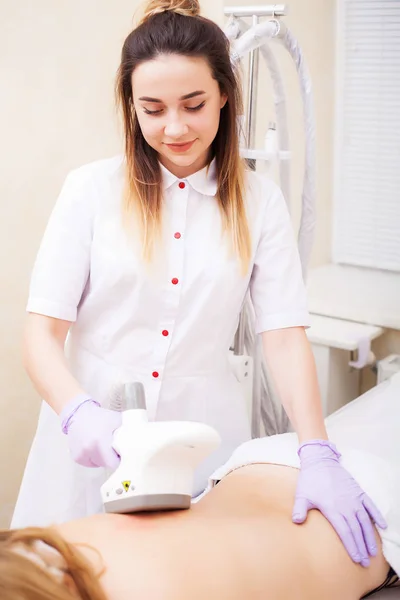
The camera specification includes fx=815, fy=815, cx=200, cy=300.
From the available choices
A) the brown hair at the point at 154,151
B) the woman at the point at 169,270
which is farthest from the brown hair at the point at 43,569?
the brown hair at the point at 154,151

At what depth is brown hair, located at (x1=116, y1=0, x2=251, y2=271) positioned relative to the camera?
5.10 ft

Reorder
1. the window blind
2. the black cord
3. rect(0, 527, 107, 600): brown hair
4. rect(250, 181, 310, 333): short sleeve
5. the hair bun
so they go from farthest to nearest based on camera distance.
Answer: the window blind < rect(250, 181, 310, 333): short sleeve < the hair bun < the black cord < rect(0, 527, 107, 600): brown hair

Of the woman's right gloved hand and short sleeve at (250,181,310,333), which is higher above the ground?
short sleeve at (250,181,310,333)

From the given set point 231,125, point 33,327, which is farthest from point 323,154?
point 33,327

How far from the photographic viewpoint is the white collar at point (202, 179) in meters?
1.72

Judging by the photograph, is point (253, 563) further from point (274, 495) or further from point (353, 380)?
point (353, 380)

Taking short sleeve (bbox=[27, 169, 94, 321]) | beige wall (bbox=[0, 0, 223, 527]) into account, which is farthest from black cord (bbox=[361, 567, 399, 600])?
beige wall (bbox=[0, 0, 223, 527])

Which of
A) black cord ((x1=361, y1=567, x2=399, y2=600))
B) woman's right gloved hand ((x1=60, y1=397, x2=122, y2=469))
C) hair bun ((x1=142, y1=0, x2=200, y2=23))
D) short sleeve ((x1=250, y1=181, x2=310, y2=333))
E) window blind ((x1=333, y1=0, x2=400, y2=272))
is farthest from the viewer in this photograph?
window blind ((x1=333, y1=0, x2=400, y2=272))

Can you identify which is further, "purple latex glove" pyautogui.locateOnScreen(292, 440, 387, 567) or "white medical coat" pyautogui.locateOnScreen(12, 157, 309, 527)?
"white medical coat" pyautogui.locateOnScreen(12, 157, 309, 527)

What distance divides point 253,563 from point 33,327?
0.66 meters

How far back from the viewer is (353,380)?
313 centimetres

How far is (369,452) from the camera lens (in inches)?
66.6

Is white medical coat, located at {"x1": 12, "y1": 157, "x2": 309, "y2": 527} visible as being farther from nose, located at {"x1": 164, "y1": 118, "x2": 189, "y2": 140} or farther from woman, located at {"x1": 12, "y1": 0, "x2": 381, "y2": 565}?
nose, located at {"x1": 164, "y1": 118, "x2": 189, "y2": 140}

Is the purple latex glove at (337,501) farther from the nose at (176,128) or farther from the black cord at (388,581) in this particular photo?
the nose at (176,128)
